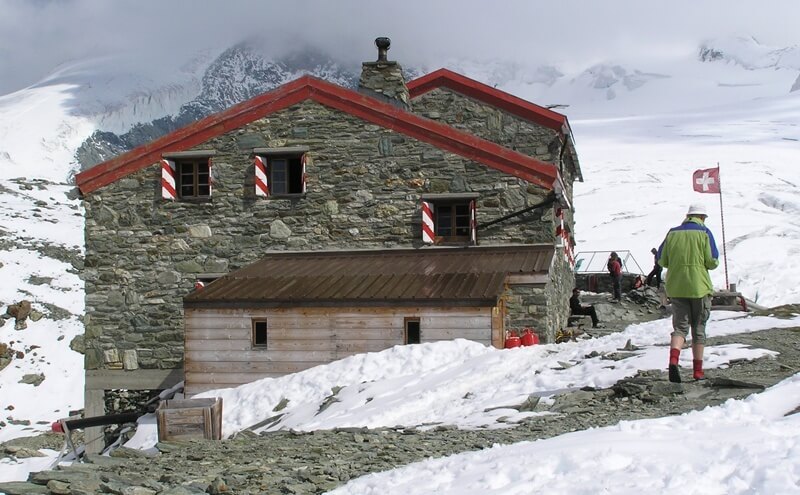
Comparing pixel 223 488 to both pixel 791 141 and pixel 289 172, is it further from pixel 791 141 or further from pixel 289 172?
pixel 791 141

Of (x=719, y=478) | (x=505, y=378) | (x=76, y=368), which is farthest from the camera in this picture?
(x=76, y=368)

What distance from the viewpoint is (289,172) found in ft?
66.9

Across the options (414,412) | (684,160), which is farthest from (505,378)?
(684,160)

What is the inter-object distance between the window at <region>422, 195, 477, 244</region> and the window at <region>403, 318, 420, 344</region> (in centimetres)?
382

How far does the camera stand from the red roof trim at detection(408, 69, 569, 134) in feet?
77.4

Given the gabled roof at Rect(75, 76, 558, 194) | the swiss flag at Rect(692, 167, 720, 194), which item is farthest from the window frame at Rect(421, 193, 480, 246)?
the swiss flag at Rect(692, 167, 720, 194)

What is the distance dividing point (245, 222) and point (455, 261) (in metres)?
4.98

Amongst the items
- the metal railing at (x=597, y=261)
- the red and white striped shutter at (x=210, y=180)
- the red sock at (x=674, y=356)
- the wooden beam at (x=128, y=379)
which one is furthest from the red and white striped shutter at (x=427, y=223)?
the metal railing at (x=597, y=261)

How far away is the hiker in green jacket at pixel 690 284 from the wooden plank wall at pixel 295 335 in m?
5.59

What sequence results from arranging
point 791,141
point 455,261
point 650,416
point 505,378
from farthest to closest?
point 791,141, point 455,261, point 505,378, point 650,416

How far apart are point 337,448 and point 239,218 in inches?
472

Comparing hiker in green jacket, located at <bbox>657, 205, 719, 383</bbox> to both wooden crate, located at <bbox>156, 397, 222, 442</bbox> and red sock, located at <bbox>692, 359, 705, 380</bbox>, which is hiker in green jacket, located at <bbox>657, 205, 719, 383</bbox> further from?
wooden crate, located at <bbox>156, 397, 222, 442</bbox>

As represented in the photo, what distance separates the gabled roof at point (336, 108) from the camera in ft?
63.0

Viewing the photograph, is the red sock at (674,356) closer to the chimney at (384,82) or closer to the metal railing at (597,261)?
the chimney at (384,82)
